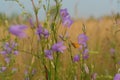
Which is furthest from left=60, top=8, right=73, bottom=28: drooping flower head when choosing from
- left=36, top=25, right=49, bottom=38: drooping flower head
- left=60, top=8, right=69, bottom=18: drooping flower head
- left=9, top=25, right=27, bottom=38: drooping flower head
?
left=9, top=25, right=27, bottom=38: drooping flower head

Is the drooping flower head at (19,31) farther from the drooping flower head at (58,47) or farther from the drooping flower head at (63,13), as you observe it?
the drooping flower head at (63,13)

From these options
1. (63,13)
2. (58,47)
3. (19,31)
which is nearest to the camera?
(19,31)

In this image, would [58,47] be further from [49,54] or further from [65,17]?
[65,17]

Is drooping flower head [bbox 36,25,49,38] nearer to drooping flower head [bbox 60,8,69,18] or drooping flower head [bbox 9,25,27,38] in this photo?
drooping flower head [bbox 60,8,69,18]

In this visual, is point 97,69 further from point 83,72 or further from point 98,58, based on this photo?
point 83,72

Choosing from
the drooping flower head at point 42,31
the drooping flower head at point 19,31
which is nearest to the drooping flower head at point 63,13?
the drooping flower head at point 42,31

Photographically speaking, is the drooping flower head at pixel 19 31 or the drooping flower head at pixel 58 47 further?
the drooping flower head at pixel 58 47

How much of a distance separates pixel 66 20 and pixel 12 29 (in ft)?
2.47

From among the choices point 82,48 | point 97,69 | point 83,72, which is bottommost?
point 97,69

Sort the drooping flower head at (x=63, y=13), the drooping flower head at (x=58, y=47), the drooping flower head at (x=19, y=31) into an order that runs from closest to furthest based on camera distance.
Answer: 1. the drooping flower head at (x=19, y=31)
2. the drooping flower head at (x=58, y=47)
3. the drooping flower head at (x=63, y=13)

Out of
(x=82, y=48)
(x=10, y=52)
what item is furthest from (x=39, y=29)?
(x=10, y=52)

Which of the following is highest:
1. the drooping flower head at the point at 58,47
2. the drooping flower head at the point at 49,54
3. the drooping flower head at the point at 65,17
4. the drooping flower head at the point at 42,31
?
the drooping flower head at the point at 65,17

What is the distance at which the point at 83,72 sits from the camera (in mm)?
1713

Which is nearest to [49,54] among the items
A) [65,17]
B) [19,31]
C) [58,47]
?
[58,47]
